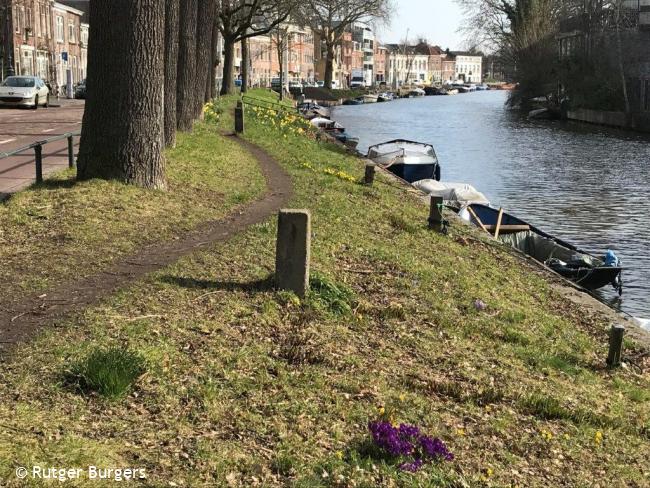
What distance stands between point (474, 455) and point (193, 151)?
40.0ft

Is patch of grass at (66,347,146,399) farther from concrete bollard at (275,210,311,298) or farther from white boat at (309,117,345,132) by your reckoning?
white boat at (309,117,345,132)

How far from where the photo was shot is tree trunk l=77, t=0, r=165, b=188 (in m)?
10.5

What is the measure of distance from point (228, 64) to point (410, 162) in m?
19.1

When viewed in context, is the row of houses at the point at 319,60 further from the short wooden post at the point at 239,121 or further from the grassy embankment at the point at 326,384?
the grassy embankment at the point at 326,384

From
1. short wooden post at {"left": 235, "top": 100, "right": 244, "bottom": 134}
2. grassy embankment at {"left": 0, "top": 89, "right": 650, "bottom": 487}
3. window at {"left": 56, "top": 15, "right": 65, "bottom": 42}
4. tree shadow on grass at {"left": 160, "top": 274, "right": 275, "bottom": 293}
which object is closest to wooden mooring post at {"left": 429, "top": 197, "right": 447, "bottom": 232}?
grassy embankment at {"left": 0, "top": 89, "right": 650, "bottom": 487}

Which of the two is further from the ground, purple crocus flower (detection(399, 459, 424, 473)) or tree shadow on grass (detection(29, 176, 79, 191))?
tree shadow on grass (detection(29, 176, 79, 191))

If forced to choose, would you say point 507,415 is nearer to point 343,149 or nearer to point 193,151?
point 193,151

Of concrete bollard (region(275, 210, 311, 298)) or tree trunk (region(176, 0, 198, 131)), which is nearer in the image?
concrete bollard (region(275, 210, 311, 298))

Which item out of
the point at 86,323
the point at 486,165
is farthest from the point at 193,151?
the point at 486,165

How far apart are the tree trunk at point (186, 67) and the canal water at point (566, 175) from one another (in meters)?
9.84

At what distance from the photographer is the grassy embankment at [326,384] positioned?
4934mm

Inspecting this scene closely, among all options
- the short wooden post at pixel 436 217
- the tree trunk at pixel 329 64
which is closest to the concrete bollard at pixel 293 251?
the short wooden post at pixel 436 217

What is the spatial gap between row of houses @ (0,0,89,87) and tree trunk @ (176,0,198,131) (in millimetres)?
29000

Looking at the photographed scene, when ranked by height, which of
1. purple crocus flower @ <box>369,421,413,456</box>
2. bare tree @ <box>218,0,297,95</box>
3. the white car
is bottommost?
purple crocus flower @ <box>369,421,413,456</box>
